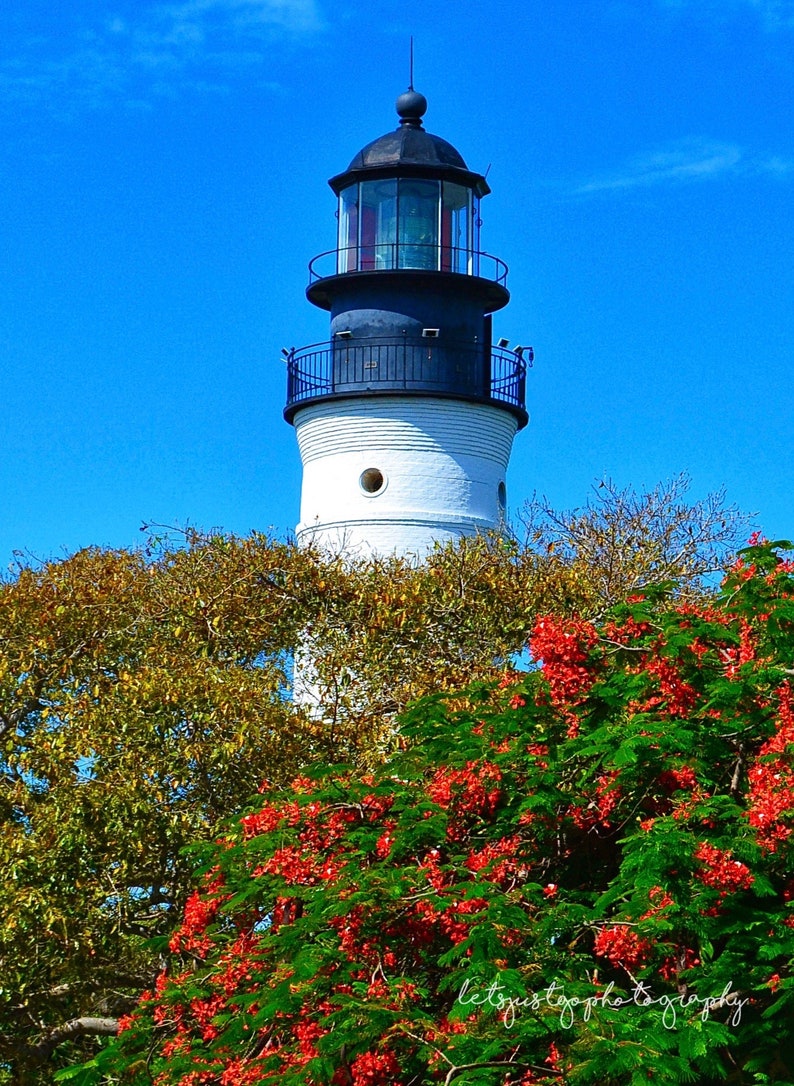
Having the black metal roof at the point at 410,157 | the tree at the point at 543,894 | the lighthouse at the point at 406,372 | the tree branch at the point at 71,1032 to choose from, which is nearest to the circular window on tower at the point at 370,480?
the lighthouse at the point at 406,372

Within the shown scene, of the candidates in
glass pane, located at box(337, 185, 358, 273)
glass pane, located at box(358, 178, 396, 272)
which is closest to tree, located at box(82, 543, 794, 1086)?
glass pane, located at box(358, 178, 396, 272)

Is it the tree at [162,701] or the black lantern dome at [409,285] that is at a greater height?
the black lantern dome at [409,285]

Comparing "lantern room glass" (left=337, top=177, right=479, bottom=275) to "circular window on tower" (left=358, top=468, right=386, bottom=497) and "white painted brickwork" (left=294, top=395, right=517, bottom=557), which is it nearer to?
"white painted brickwork" (left=294, top=395, right=517, bottom=557)

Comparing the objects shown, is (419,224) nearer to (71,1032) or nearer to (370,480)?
(370,480)

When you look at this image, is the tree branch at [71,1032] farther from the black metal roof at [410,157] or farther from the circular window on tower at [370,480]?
the black metal roof at [410,157]

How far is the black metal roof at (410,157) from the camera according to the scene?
97.1ft

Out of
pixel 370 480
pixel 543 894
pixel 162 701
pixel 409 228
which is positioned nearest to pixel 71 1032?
pixel 162 701

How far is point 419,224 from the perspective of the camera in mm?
29594

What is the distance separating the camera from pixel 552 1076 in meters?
10.7

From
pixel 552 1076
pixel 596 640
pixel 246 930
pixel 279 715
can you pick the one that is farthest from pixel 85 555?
pixel 552 1076

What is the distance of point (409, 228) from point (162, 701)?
1404 centimetres

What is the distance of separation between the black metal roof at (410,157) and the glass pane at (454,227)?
0.22 m

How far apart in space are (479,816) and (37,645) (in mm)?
7747

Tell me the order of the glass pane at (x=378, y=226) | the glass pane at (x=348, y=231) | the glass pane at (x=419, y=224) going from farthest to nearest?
the glass pane at (x=348, y=231) < the glass pane at (x=378, y=226) < the glass pane at (x=419, y=224)
